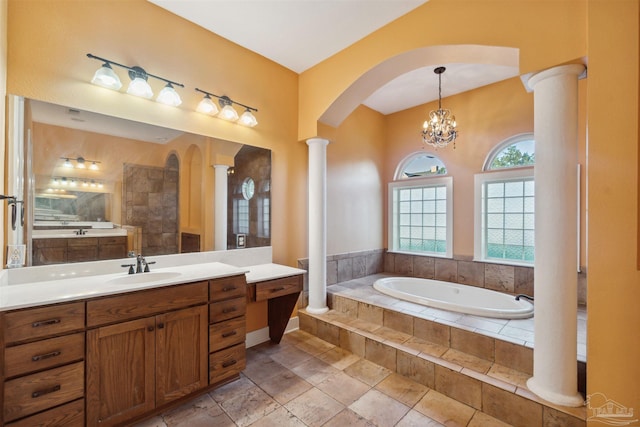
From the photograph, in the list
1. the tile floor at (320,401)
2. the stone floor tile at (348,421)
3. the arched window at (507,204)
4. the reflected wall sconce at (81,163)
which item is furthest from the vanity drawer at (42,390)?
the arched window at (507,204)

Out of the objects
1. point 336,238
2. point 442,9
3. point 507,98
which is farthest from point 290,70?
point 507,98

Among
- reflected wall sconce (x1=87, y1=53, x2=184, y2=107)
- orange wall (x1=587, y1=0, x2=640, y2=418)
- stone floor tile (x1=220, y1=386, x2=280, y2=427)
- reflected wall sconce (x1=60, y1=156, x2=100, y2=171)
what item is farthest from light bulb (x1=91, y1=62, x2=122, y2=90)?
orange wall (x1=587, y1=0, x2=640, y2=418)

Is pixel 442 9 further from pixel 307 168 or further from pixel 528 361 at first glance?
pixel 528 361

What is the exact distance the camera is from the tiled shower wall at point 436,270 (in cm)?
325

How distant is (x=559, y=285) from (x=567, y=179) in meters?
0.63

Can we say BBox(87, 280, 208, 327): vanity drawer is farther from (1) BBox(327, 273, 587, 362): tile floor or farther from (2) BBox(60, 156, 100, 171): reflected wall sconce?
(1) BBox(327, 273, 587, 362): tile floor

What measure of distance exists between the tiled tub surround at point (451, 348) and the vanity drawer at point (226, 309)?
115 cm

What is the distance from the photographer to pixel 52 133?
1819 mm

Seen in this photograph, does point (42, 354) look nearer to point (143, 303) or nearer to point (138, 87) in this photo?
point (143, 303)

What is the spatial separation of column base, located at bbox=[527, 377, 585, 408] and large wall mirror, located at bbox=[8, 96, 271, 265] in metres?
2.56

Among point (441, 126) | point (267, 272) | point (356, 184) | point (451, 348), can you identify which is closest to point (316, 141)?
point (356, 184)

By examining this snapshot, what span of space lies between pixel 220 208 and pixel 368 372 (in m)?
2.00

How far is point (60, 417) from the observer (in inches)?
55.2

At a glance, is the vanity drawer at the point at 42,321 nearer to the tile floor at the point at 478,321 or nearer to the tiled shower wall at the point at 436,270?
the tiled shower wall at the point at 436,270
